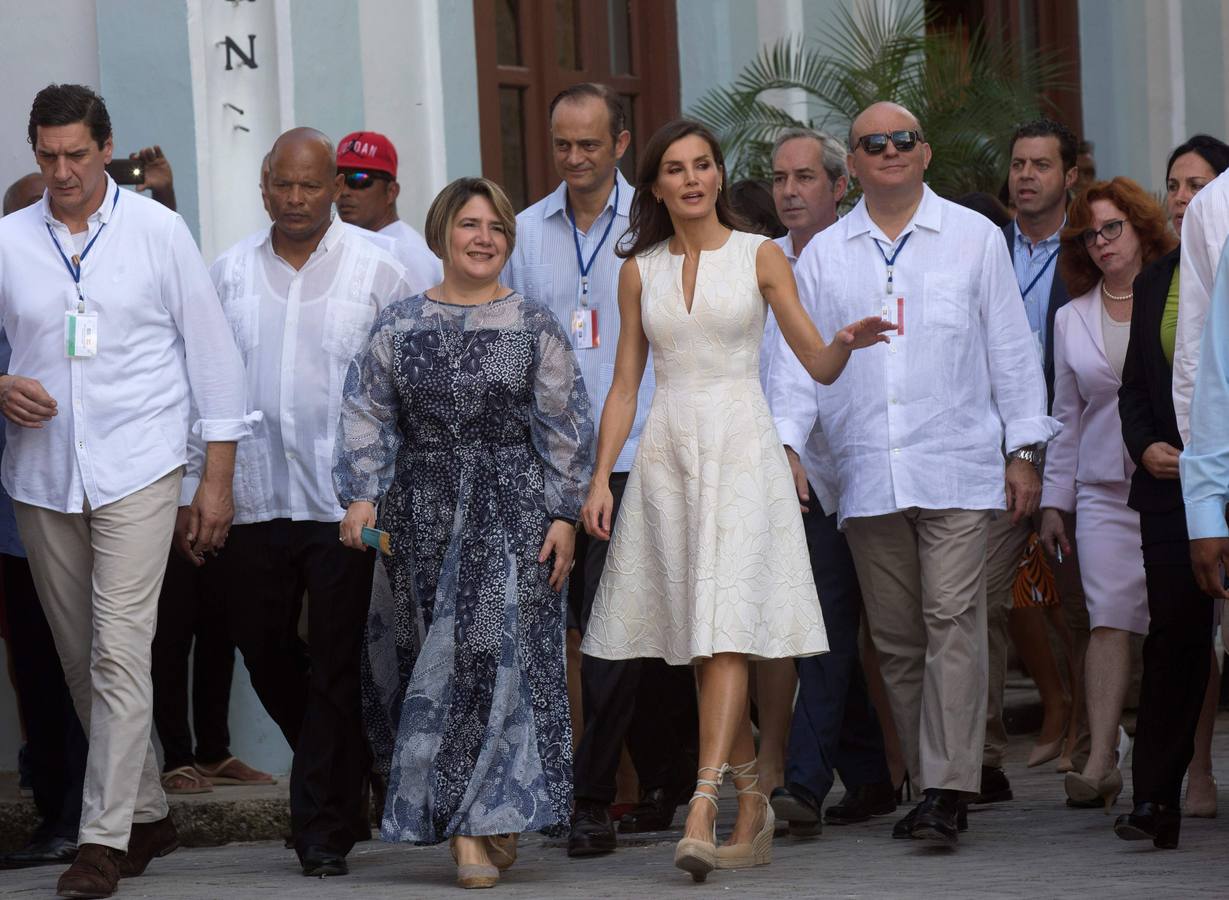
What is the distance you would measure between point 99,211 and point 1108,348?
320 cm

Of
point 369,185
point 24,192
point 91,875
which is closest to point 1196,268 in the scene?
point 91,875

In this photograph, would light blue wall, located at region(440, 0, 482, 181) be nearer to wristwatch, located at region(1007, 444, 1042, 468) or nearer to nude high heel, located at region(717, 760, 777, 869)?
wristwatch, located at region(1007, 444, 1042, 468)

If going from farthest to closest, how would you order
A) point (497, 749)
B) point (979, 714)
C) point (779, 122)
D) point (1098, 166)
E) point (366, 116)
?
1. point (1098, 166)
2. point (779, 122)
3. point (366, 116)
4. point (979, 714)
5. point (497, 749)

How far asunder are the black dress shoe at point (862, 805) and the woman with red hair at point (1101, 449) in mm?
581

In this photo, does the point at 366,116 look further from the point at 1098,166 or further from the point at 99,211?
the point at 1098,166

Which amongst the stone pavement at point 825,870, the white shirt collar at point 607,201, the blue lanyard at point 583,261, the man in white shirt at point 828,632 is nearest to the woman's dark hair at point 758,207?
the man in white shirt at point 828,632

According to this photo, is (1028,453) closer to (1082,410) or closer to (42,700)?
(1082,410)

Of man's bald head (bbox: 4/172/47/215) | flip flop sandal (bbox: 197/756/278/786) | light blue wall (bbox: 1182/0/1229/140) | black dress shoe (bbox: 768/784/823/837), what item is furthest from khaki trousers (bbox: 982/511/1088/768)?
light blue wall (bbox: 1182/0/1229/140)

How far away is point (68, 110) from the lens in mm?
6855

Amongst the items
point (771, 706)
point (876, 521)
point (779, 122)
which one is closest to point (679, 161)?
point (876, 521)

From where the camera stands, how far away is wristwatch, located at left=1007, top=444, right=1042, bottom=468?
7160 mm

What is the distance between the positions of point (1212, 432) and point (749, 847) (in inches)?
73.0

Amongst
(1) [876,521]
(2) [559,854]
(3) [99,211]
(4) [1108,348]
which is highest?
(3) [99,211]

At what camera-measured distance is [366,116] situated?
33.4 ft
